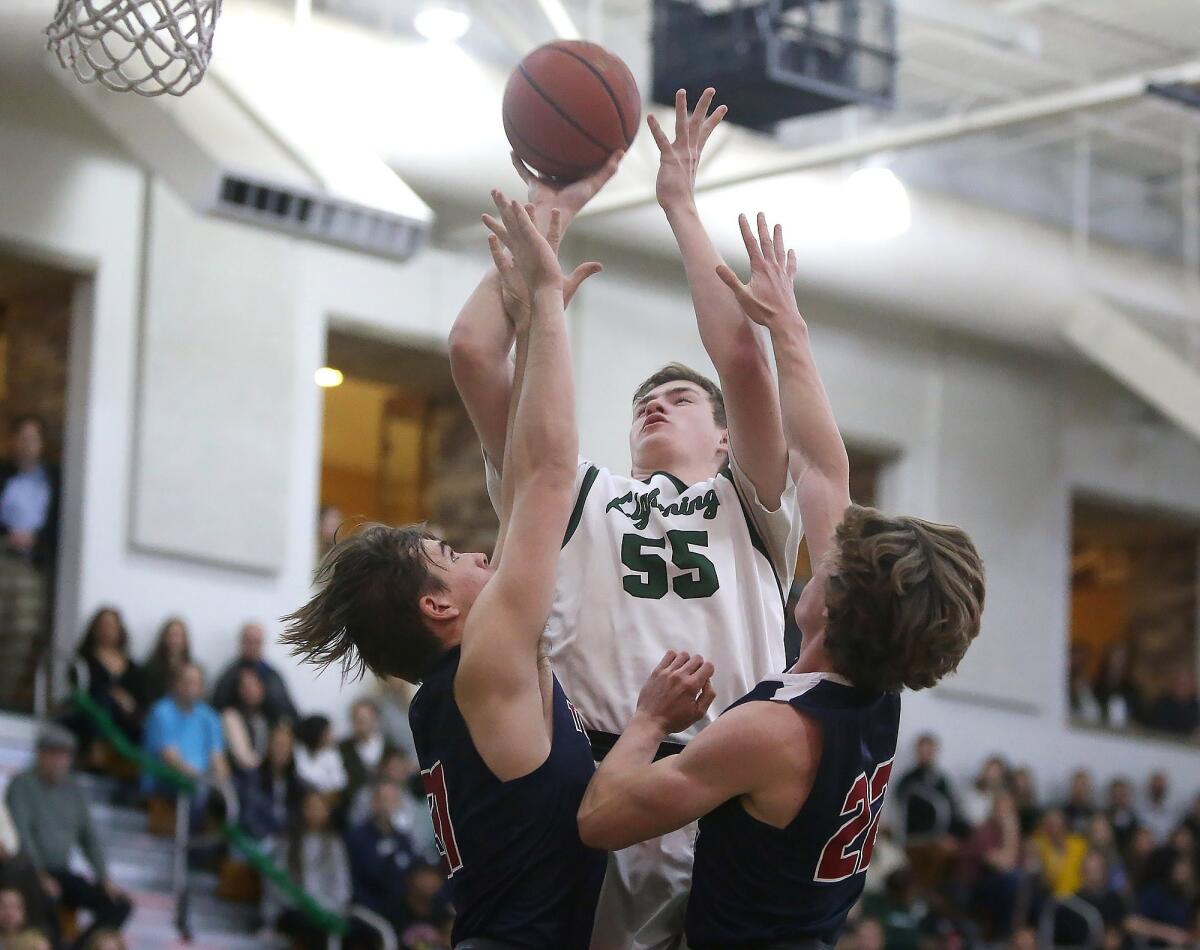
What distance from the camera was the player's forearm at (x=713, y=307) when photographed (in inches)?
163

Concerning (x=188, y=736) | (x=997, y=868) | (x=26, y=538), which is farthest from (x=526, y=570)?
(x=997, y=868)

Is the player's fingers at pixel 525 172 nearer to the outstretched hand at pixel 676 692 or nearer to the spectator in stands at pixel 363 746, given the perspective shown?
the outstretched hand at pixel 676 692

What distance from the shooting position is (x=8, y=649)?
38.4 ft

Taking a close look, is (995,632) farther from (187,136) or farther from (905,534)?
(905,534)

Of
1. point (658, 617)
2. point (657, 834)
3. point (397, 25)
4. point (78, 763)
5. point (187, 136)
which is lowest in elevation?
point (78, 763)

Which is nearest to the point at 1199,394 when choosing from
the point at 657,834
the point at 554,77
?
the point at 554,77

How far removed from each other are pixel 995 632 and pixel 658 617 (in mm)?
12886

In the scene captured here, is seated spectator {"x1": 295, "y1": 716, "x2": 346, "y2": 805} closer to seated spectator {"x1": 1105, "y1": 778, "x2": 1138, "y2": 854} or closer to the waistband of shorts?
seated spectator {"x1": 1105, "y1": 778, "x2": 1138, "y2": 854}

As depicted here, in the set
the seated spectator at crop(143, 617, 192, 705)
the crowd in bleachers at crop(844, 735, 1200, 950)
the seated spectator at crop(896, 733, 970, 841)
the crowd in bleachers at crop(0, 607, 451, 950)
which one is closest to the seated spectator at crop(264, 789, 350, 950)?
the crowd in bleachers at crop(0, 607, 451, 950)

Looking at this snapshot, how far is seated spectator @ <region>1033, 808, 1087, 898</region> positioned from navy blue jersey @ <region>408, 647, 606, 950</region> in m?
11.1

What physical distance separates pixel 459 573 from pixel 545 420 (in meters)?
0.35

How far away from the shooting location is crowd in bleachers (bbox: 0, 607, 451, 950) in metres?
9.98

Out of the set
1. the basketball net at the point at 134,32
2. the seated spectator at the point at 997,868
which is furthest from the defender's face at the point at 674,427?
the seated spectator at the point at 997,868

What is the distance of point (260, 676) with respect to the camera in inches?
478
